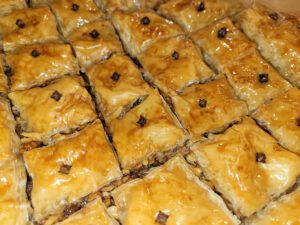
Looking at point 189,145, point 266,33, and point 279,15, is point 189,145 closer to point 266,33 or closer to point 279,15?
point 266,33

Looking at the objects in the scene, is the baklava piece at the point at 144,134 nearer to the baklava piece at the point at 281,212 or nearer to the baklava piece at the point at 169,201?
the baklava piece at the point at 169,201

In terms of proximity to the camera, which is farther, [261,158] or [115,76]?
[115,76]

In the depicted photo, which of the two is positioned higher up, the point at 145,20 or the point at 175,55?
the point at 145,20

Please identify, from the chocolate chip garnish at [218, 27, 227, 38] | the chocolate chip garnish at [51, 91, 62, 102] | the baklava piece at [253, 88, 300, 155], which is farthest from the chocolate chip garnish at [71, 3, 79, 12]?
the baklava piece at [253, 88, 300, 155]

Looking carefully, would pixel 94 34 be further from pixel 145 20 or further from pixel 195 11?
pixel 195 11

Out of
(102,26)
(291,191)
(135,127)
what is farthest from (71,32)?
(291,191)

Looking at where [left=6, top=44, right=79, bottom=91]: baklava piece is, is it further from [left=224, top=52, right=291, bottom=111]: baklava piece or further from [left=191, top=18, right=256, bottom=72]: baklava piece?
[left=224, top=52, right=291, bottom=111]: baklava piece

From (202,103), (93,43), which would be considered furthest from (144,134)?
(93,43)
